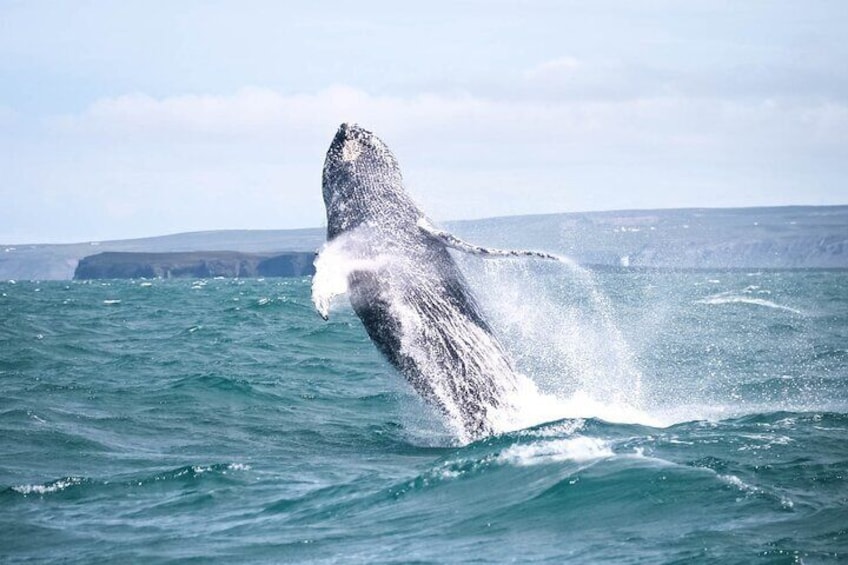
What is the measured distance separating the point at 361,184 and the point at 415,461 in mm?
3504

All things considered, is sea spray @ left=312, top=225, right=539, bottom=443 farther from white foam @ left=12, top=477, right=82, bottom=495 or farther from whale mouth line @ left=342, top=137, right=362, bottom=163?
white foam @ left=12, top=477, right=82, bottom=495

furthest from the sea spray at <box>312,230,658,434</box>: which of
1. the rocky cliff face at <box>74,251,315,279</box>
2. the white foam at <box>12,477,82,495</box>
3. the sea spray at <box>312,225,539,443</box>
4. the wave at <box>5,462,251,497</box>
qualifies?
the rocky cliff face at <box>74,251,315,279</box>

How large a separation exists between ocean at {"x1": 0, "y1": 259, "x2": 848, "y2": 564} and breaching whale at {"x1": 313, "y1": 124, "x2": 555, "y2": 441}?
34cm

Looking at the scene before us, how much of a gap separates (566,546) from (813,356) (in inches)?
613

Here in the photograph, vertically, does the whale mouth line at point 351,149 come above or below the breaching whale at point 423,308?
above

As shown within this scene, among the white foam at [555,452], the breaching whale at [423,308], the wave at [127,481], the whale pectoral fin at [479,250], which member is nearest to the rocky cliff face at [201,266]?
the breaching whale at [423,308]

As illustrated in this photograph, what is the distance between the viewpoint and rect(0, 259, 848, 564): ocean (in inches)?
322

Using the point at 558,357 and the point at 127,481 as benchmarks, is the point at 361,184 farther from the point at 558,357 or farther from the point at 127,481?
the point at 558,357

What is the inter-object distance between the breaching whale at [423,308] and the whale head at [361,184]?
18mm

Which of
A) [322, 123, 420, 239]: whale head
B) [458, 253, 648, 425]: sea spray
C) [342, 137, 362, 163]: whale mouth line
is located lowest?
[458, 253, 648, 425]: sea spray

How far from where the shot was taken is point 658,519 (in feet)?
27.4

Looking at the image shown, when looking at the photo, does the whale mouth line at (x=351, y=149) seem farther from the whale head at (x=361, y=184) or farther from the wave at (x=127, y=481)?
the wave at (x=127, y=481)

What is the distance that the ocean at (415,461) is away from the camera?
8188 millimetres

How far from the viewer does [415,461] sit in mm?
11273
